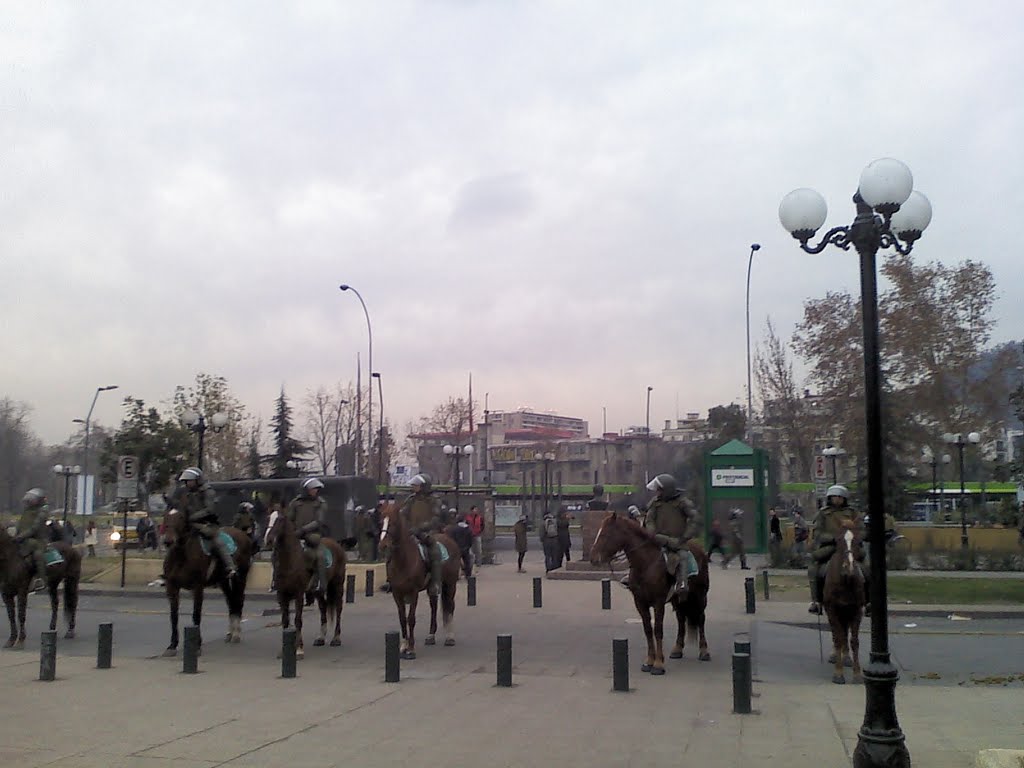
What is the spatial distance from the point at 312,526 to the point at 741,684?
762 centimetres

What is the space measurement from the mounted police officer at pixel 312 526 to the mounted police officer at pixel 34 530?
14.5ft

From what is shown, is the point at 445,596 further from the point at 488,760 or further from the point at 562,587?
the point at 562,587

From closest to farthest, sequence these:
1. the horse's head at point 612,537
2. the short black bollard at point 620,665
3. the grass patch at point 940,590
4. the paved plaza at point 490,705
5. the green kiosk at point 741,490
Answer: the paved plaza at point 490,705
the short black bollard at point 620,665
the horse's head at point 612,537
the grass patch at point 940,590
the green kiosk at point 741,490

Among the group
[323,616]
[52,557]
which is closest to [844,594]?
[323,616]

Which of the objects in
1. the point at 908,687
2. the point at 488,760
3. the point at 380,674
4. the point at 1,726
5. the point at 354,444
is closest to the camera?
the point at 488,760

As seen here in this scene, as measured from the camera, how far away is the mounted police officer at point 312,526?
1573 cm

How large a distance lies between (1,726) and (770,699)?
8.38 meters

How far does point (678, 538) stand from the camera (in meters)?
13.7

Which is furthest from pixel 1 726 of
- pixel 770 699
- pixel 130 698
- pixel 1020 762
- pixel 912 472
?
pixel 912 472

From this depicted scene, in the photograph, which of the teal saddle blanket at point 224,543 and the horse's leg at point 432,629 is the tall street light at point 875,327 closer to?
the horse's leg at point 432,629

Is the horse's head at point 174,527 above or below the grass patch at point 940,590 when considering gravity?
above

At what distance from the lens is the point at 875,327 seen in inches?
341

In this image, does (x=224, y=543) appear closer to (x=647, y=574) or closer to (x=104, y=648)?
(x=104, y=648)

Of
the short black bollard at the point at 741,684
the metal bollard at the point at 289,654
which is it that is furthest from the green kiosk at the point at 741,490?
the short black bollard at the point at 741,684
